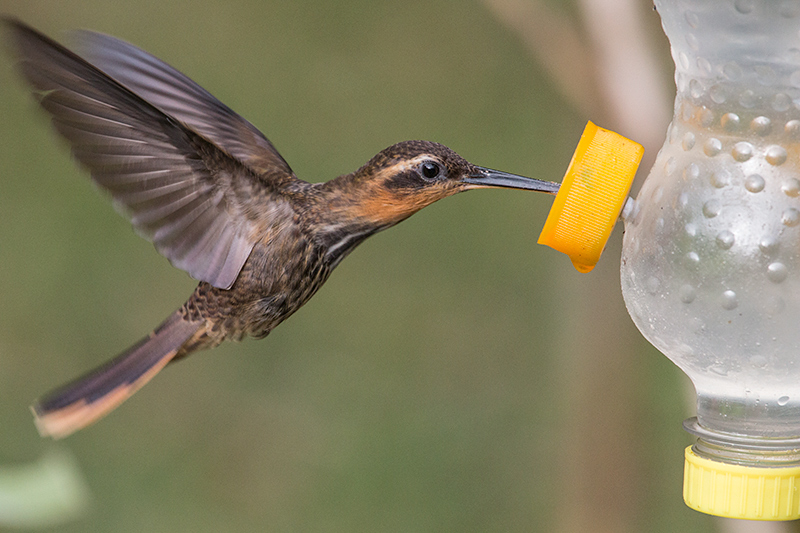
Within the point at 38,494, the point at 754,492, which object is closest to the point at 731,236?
the point at 754,492

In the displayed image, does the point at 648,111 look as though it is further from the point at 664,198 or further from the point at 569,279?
the point at 569,279

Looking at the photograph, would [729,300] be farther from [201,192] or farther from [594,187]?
[201,192]

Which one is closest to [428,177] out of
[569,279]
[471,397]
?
[569,279]

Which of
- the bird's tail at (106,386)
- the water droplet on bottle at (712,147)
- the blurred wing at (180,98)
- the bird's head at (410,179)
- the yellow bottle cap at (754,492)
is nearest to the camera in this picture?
the yellow bottle cap at (754,492)

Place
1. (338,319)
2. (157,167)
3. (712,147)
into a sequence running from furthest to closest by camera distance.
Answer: (338,319), (157,167), (712,147)

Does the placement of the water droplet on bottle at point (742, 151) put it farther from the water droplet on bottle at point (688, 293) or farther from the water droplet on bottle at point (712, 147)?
the water droplet on bottle at point (688, 293)

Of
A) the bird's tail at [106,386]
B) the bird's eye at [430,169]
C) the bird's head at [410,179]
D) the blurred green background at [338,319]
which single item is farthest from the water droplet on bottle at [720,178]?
the blurred green background at [338,319]

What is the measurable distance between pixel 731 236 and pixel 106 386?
121cm

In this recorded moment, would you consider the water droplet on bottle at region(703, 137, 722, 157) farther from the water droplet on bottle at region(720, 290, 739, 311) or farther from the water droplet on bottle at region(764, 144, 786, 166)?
the water droplet on bottle at region(720, 290, 739, 311)

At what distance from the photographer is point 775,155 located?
1.40 meters

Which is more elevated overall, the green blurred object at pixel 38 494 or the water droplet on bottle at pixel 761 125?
the water droplet on bottle at pixel 761 125

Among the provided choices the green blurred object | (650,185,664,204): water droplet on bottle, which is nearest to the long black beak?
(650,185,664,204): water droplet on bottle

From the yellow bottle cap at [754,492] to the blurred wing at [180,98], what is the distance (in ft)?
3.59

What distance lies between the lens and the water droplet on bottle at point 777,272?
1.36 meters
